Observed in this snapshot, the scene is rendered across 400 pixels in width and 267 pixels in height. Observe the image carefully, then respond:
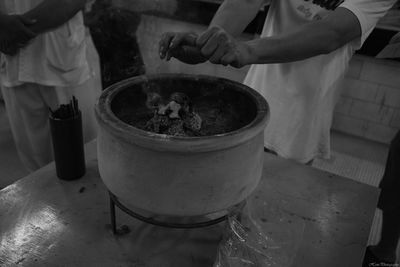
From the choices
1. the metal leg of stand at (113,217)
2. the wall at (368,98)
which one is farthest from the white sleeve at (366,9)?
the wall at (368,98)

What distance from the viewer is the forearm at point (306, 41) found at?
130cm

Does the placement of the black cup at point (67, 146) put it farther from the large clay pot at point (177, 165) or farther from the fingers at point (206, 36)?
the fingers at point (206, 36)

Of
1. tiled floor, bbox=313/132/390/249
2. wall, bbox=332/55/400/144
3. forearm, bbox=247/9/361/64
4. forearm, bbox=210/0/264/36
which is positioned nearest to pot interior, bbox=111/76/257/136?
forearm, bbox=247/9/361/64

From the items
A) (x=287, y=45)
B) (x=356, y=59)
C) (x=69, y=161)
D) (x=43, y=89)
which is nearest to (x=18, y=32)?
(x=43, y=89)

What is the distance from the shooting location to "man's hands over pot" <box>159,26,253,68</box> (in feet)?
3.66

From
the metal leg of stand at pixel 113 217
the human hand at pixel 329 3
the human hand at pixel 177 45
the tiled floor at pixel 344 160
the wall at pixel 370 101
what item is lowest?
the tiled floor at pixel 344 160

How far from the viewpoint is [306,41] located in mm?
A: 1343

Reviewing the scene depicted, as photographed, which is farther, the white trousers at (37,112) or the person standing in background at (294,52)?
the white trousers at (37,112)

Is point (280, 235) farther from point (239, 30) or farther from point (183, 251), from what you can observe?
point (239, 30)

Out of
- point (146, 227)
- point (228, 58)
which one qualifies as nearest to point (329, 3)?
point (228, 58)

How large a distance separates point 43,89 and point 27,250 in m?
1.27

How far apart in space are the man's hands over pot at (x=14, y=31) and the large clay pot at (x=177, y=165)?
100 centimetres

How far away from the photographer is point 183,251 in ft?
3.68

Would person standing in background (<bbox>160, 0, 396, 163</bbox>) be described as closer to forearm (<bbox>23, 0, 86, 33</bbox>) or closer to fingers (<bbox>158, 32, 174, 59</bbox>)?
fingers (<bbox>158, 32, 174, 59</bbox>)
